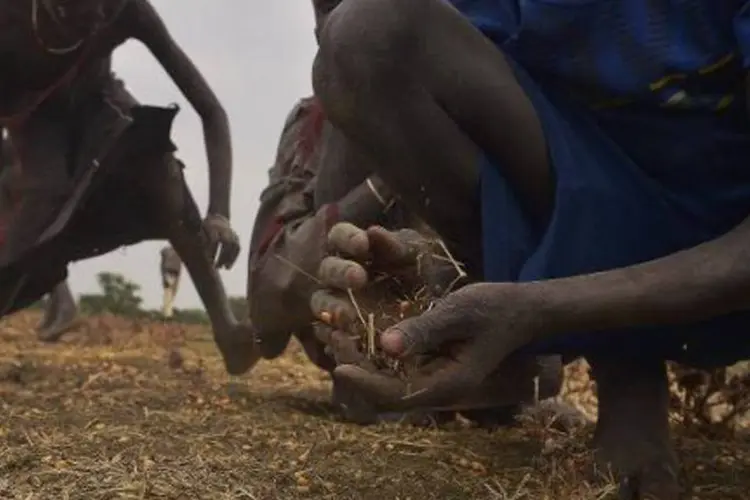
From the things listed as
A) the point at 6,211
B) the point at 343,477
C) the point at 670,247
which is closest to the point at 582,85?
the point at 670,247

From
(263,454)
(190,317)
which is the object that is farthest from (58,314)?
(263,454)

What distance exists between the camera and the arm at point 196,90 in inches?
188

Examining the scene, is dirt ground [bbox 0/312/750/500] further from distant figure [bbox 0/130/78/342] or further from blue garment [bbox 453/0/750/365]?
distant figure [bbox 0/130/78/342]

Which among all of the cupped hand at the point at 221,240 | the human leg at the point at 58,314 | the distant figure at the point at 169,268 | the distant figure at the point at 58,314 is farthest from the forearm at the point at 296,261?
the human leg at the point at 58,314

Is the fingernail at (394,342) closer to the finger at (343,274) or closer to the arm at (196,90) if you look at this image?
the finger at (343,274)

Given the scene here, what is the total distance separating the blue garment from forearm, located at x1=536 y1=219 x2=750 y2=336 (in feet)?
0.53

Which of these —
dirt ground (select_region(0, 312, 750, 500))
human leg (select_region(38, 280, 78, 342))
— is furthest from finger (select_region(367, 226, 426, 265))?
human leg (select_region(38, 280, 78, 342))

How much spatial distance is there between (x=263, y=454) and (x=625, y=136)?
32.1 inches

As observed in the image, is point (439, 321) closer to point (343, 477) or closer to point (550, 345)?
point (550, 345)

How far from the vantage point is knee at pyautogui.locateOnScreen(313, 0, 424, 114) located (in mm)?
1759

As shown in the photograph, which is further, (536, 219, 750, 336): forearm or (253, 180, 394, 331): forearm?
(253, 180, 394, 331): forearm

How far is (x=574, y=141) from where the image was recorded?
1.80 meters

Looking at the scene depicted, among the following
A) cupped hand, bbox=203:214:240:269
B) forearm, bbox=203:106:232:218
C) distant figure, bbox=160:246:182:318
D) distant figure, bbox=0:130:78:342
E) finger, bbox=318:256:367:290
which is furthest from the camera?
distant figure, bbox=0:130:78:342

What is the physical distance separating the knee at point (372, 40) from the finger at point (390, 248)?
214 mm
